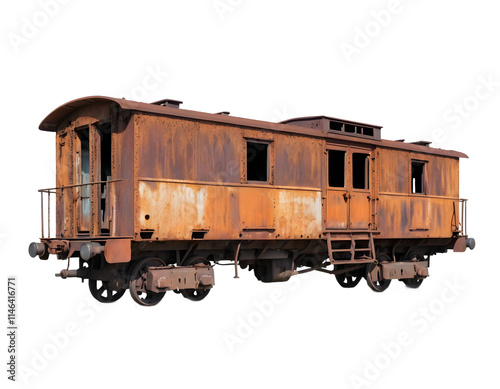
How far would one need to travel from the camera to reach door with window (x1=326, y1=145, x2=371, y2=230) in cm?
1459

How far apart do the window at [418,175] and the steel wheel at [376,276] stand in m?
2.04

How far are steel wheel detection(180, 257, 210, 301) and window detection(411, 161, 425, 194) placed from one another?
6.67 m

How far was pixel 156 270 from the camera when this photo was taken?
1202 cm

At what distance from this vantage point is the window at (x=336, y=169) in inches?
595

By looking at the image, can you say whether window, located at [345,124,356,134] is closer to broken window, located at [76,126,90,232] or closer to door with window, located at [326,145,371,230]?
door with window, located at [326,145,371,230]

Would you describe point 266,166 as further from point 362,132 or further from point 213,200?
point 362,132

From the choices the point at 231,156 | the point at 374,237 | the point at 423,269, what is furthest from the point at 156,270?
the point at 423,269

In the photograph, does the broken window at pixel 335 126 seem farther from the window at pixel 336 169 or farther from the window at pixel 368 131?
the window at pixel 368 131

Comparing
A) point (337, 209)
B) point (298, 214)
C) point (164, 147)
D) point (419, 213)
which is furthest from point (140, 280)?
point (419, 213)

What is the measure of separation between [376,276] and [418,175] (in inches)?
120

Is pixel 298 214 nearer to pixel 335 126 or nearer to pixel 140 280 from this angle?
pixel 335 126

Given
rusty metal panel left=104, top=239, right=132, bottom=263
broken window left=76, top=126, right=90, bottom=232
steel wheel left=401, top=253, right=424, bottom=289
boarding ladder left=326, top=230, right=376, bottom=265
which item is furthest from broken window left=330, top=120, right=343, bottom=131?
rusty metal panel left=104, top=239, right=132, bottom=263

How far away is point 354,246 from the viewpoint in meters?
14.7

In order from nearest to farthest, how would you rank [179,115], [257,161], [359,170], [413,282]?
[179,115]
[257,161]
[359,170]
[413,282]
